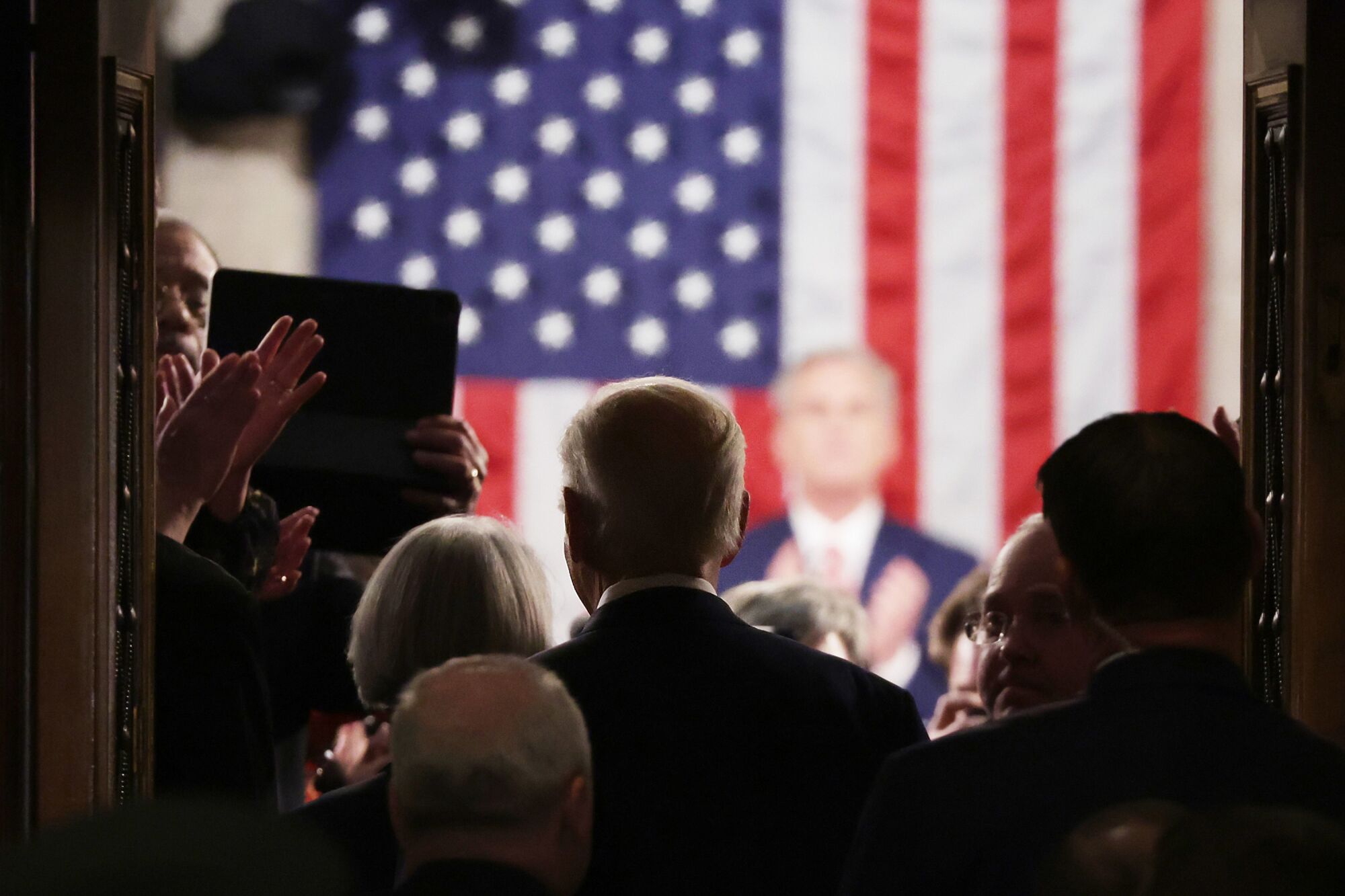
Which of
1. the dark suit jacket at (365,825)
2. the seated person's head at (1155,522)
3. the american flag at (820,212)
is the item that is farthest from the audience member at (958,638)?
the seated person's head at (1155,522)

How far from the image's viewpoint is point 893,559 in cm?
530

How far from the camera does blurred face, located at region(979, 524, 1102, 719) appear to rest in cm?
204

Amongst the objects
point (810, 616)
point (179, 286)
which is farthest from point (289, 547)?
point (810, 616)

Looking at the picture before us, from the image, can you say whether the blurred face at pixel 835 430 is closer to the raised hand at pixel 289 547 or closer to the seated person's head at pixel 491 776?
the raised hand at pixel 289 547

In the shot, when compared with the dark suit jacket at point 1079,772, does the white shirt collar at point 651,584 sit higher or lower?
higher

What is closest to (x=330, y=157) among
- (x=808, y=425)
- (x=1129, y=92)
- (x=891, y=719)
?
(x=808, y=425)

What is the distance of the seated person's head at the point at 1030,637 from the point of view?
2039mm

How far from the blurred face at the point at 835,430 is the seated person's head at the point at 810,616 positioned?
6.93 feet

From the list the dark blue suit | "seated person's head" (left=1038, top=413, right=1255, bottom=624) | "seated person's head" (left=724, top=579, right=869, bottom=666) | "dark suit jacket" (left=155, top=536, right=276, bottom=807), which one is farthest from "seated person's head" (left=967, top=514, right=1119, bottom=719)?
the dark blue suit

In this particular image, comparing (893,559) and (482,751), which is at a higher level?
(482,751)

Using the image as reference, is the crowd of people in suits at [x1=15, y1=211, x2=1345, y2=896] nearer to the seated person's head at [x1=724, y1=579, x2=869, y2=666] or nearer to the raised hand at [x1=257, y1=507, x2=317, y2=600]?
the raised hand at [x1=257, y1=507, x2=317, y2=600]

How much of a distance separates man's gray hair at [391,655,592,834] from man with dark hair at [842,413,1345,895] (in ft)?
0.79

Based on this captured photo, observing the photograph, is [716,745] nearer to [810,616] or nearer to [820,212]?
[810,616]

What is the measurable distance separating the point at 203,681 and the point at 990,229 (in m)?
3.74
